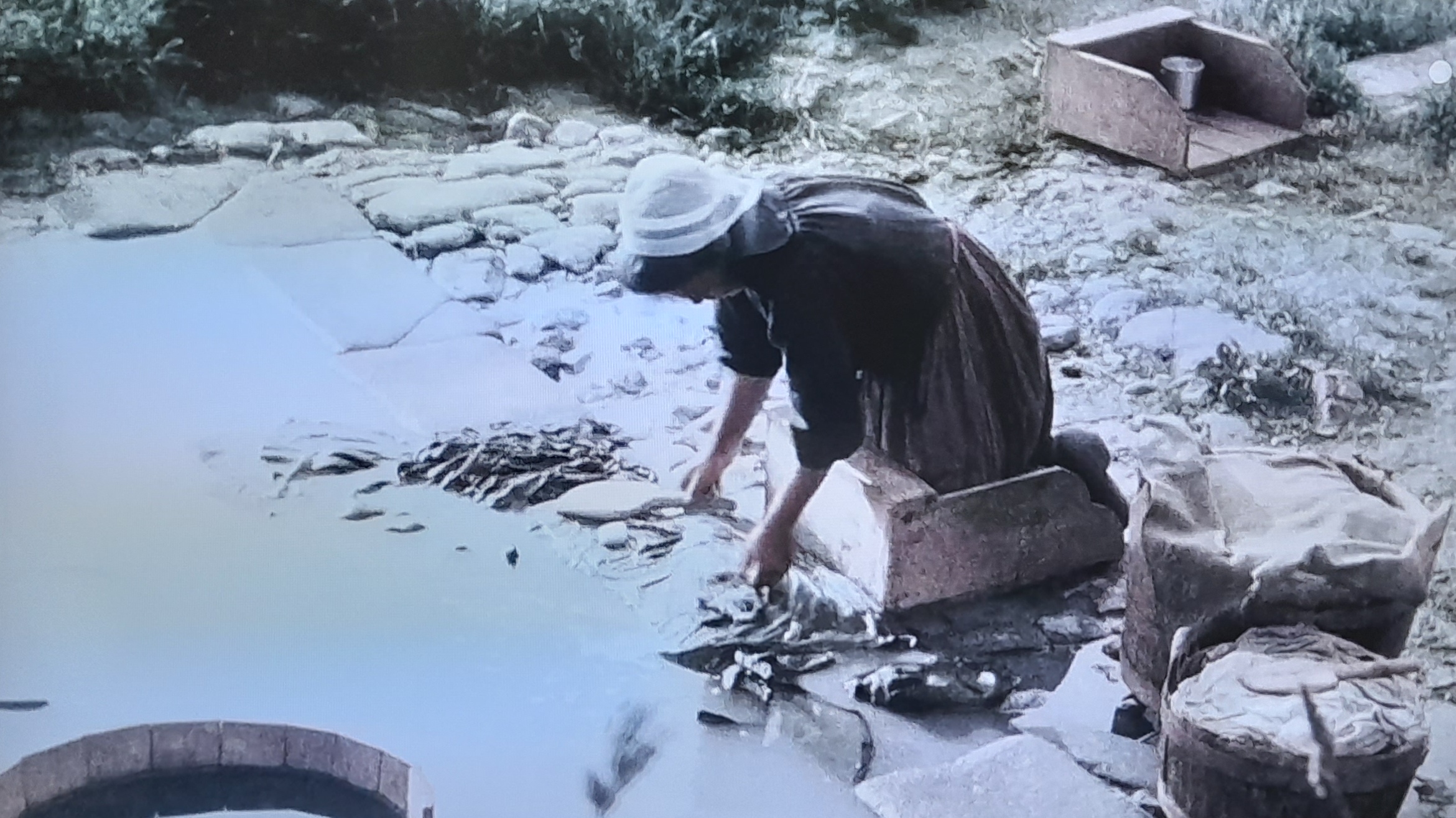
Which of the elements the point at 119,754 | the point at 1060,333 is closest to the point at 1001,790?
the point at 1060,333

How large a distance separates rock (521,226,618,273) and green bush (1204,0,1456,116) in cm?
94

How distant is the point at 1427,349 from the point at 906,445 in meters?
0.71

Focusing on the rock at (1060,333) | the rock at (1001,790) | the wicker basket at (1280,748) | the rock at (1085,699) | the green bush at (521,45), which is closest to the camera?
the wicker basket at (1280,748)

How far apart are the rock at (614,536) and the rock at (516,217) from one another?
0.43 meters

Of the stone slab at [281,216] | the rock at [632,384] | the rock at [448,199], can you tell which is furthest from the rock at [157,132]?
the rock at [632,384]

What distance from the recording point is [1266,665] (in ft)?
5.32

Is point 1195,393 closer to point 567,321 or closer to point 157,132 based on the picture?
point 567,321

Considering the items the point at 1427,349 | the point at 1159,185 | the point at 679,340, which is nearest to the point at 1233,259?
the point at 1159,185

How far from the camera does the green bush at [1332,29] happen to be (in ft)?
6.54

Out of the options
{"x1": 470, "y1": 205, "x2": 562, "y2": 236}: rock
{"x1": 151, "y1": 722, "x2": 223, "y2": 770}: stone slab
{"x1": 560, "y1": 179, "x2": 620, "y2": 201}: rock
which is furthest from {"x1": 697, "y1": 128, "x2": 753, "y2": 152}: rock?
{"x1": 151, "y1": 722, "x2": 223, "y2": 770}: stone slab

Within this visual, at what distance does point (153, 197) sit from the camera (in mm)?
1985

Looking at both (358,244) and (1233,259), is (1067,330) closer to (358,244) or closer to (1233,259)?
(1233,259)

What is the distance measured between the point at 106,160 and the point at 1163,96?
1484 mm

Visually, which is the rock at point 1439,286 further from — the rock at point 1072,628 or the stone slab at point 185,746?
the stone slab at point 185,746
